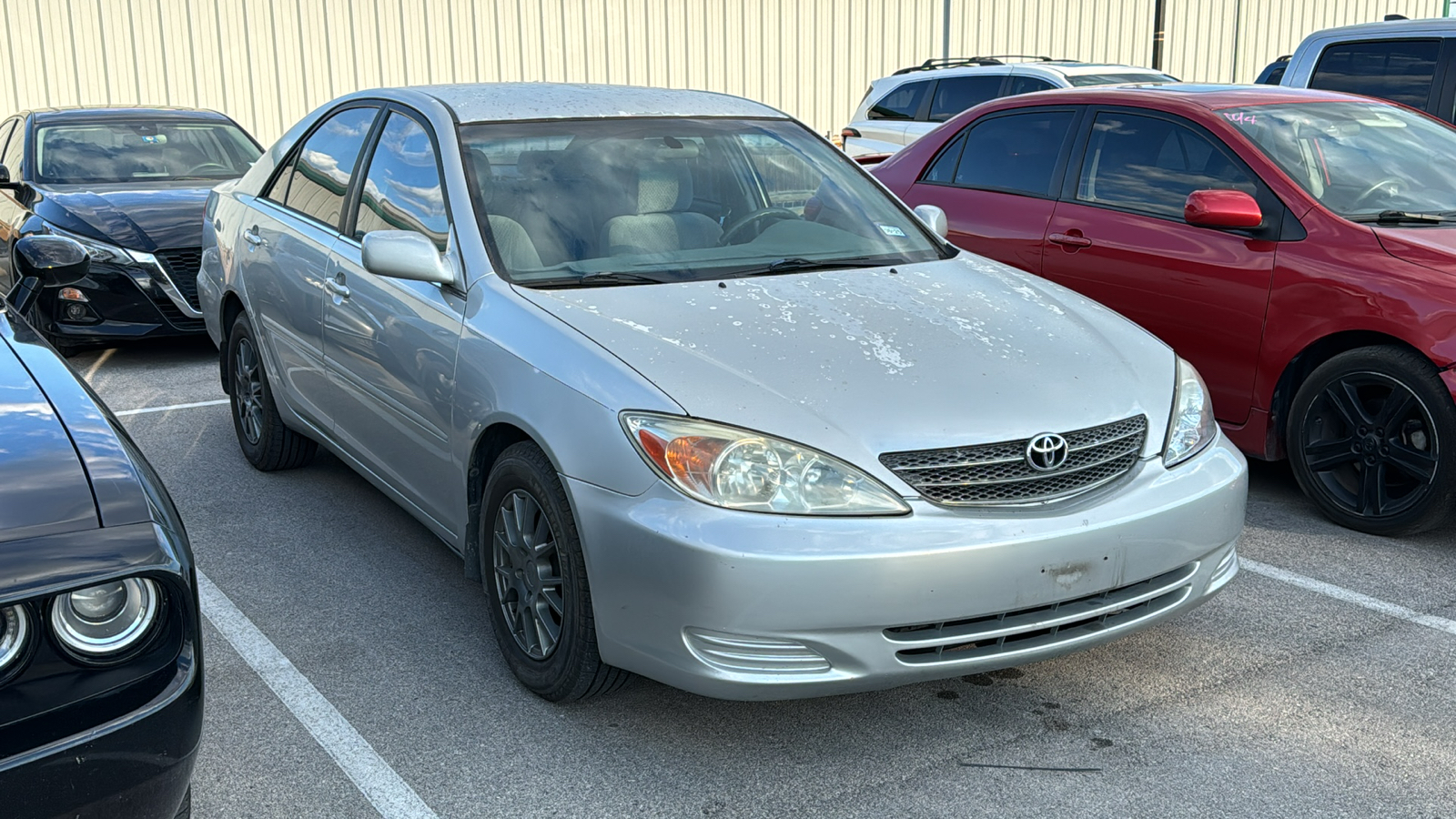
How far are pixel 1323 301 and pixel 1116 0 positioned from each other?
18.5m

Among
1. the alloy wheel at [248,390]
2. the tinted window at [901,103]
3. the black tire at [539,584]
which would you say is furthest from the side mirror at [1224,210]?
the tinted window at [901,103]

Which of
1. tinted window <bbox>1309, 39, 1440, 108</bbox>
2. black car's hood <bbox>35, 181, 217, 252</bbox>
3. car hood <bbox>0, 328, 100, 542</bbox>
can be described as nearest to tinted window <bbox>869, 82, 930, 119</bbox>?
tinted window <bbox>1309, 39, 1440, 108</bbox>

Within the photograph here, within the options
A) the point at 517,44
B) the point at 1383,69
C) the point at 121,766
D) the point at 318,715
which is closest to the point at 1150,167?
the point at 1383,69

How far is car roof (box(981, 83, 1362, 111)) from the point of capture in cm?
547

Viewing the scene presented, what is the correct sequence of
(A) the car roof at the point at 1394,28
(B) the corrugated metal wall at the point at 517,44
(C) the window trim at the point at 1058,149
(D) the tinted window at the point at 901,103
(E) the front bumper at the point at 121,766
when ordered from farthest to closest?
(B) the corrugated metal wall at the point at 517,44 → (D) the tinted window at the point at 901,103 → (A) the car roof at the point at 1394,28 → (C) the window trim at the point at 1058,149 → (E) the front bumper at the point at 121,766

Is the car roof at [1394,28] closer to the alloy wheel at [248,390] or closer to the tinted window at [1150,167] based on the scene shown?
the tinted window at [1150,167]

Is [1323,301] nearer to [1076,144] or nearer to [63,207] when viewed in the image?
[1076,144]

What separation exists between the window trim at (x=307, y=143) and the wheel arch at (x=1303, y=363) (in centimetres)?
340

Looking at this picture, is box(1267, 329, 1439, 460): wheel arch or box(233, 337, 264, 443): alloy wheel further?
box(233, 337, 264, 443): alloy wheel

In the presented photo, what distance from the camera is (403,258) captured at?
3512mm

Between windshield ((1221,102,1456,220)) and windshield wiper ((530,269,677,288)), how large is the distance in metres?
2.77

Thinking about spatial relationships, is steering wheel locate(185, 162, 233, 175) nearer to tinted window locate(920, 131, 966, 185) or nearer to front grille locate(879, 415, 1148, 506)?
tinted window locate(920, 131, 966, 185)

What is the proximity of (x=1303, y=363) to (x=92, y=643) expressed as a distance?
4216 millimetres

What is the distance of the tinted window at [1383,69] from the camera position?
7.43 metres
